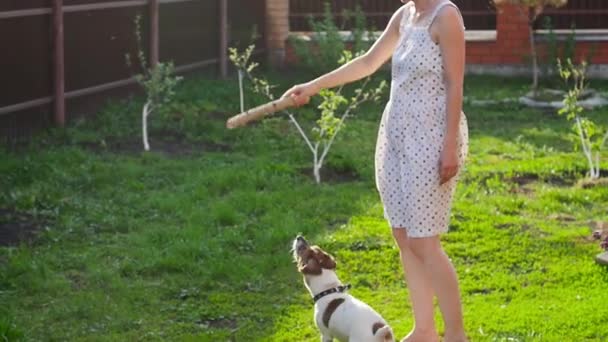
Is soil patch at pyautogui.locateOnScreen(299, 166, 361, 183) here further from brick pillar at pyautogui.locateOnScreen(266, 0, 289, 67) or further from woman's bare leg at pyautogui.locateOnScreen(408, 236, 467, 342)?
brick pillar at pyautogui.locateOnScreen(266, 0, 289, 67)

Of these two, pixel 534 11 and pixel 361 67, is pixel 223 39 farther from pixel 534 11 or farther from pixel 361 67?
pixel 361 67

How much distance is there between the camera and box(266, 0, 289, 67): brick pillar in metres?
17.4

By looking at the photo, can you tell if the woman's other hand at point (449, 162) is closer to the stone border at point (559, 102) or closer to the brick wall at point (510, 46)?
the stone border at point (559, 102)

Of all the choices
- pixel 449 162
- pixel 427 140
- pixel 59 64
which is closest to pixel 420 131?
pixel 427 140

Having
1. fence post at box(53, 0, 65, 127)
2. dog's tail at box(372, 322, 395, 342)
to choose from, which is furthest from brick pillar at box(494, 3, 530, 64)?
dog's tail at box(372, 322, 395, 342)

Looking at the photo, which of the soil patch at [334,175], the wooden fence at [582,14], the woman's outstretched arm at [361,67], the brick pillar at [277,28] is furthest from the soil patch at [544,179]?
the brick pillar at [277,28]

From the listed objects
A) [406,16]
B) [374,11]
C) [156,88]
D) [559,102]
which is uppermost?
[406,16]

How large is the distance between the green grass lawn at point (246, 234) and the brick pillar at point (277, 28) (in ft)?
17.2

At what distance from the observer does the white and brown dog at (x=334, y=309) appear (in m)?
5.18

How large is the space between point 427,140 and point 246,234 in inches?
121

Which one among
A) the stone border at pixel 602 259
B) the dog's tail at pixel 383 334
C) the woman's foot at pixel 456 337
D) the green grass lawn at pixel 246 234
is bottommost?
the green grass lawn at pixel 246 234

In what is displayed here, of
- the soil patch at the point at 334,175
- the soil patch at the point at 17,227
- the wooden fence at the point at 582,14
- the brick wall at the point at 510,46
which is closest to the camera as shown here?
the soil patch at the point at 17,227

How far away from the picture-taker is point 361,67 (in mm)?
5598

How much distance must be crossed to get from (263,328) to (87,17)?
6.73 meters
